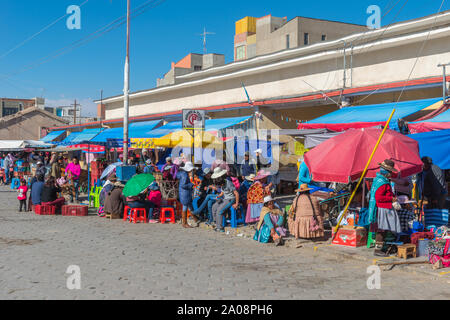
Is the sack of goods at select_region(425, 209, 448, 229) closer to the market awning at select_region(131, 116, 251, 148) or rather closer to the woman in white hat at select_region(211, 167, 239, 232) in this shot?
the woman in white hat at select_region(211, 167, 239, 232)

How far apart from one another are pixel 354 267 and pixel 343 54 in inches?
509

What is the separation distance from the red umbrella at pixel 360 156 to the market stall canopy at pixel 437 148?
662mm

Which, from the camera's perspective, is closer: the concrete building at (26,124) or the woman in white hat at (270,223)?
the woman in white hat at (270,223)

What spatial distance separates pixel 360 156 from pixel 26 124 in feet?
185

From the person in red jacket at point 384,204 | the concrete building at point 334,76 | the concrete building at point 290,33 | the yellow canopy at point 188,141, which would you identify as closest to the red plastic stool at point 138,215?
the yellow canopy at point 188,141

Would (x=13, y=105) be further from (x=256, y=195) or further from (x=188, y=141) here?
(x=256, y=195)

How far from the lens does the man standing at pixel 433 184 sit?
10.4 metres

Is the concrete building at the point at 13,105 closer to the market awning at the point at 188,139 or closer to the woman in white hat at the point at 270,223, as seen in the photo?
the market awning at the point at 188,139

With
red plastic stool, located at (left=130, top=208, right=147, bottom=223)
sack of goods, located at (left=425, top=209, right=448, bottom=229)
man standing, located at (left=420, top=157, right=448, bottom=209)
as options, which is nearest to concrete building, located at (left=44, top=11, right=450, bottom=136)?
man standing, located at (left=420, top=157, right=448, bottom=209)

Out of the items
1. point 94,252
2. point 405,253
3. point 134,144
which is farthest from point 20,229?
point 405,253

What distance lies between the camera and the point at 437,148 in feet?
33.7

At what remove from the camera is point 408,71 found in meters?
16.9

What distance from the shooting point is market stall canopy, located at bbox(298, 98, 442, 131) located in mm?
13531

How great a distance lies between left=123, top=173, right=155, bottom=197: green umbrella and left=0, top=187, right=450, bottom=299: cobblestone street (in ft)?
4.77
